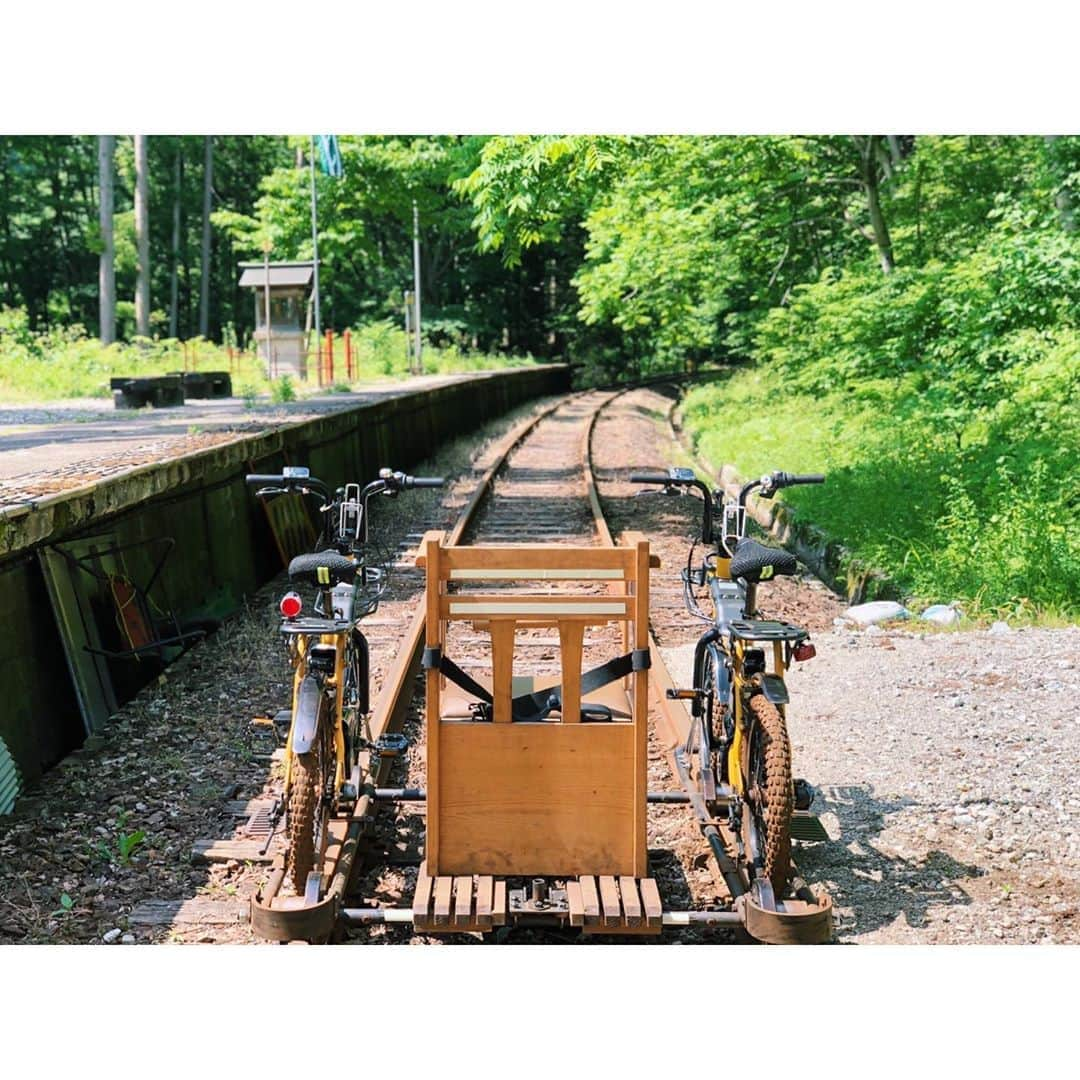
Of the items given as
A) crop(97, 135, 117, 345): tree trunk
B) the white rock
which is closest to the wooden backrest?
the white rock

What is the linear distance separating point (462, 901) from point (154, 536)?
16.9 ft

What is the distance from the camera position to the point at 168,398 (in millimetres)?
18828

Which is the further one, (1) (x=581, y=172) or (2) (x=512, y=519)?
(2) (x=512, y=519)

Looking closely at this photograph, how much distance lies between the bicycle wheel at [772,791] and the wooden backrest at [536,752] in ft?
1.35

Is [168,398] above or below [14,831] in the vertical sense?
above

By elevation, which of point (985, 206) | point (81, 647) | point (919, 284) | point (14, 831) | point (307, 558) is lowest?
point (14, 831)

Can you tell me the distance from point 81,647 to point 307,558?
9.29 feet

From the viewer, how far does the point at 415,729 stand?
6.52 m

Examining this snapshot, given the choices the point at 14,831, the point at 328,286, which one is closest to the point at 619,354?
the point at 328,286

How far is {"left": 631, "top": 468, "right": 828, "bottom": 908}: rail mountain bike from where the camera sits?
411 cm

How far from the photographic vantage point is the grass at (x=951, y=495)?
Result: 9.15 meters

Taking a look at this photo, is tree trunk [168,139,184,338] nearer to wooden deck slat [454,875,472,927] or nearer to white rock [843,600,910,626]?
white rock [843,600,910,626]

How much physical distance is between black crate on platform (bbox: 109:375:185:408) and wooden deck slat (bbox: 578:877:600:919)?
15.4m

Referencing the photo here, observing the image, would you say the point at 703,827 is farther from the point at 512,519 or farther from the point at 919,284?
the point at 919,284
